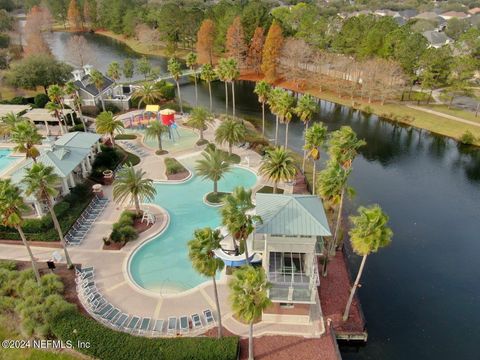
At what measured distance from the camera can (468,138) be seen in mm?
67125

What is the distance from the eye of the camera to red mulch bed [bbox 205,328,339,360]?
28922 millimetres

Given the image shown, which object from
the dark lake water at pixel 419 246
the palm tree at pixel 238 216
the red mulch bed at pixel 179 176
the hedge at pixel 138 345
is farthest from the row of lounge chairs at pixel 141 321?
the red mulch bed at pixel 179 176

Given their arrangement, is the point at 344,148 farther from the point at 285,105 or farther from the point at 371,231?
the point at 285,105

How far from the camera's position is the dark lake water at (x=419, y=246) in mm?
32969

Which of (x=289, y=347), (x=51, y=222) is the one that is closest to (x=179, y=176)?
(x=51, y=222)

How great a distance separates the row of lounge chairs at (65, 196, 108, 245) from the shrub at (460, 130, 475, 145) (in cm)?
6087

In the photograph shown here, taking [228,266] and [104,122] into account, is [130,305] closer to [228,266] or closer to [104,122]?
[228,266]

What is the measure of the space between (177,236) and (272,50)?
63085mm

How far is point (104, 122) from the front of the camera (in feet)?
180

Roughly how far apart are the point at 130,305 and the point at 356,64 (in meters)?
72.2

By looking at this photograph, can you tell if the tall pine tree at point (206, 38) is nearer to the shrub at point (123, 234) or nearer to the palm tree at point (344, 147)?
the shrub at point (123, 234)

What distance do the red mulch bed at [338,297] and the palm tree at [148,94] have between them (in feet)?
163

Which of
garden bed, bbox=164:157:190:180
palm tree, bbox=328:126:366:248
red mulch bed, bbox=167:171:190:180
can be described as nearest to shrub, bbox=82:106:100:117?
garden bed, bbox=164:157:190:180

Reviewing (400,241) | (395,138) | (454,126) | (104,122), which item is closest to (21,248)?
(104,122)
